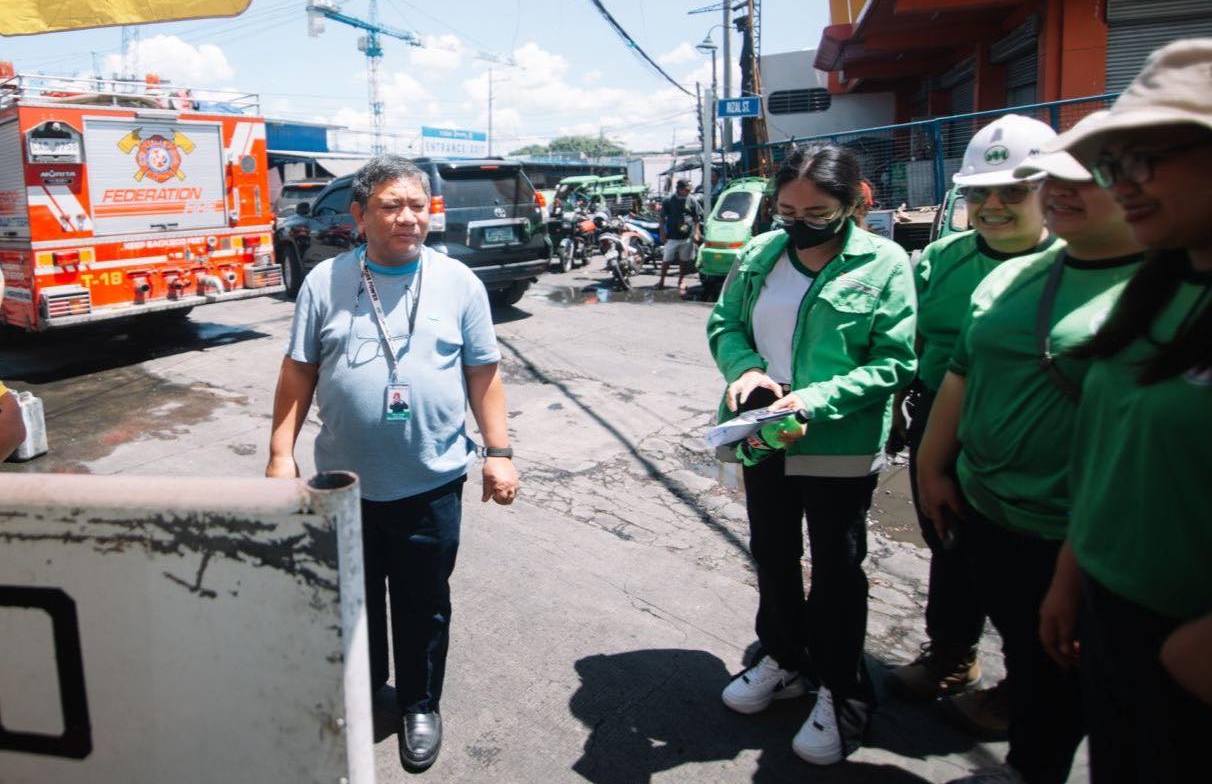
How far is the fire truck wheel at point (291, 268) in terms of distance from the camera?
12750 millimetres

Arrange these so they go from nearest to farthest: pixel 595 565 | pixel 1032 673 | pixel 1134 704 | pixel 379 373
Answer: pixel 1134 704, pixel 1032 673, pixel 379 373, pixel 595 565

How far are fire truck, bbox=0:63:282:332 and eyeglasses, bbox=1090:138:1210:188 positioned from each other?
8.99 m

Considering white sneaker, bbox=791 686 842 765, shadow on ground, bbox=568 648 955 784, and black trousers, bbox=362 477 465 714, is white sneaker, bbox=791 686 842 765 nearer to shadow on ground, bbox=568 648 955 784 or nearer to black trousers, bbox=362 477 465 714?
shadow on ground, bbox=568 648 955 784

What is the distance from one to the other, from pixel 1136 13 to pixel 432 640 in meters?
11.3

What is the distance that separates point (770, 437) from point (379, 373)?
1176mm

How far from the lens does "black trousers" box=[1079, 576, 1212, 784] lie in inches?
56.0

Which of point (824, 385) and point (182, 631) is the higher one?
point (824, 385)

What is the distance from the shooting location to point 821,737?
2.73 m

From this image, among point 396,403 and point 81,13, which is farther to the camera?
point 81,13

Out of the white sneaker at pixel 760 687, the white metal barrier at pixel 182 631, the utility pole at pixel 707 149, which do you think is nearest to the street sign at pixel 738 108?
the utility pole at pixel 707 149

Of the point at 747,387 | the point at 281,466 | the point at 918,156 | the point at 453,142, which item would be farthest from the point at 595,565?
the point at 453,142

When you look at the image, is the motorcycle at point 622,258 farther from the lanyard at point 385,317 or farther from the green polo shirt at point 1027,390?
the green polo shirt at point 1027,390

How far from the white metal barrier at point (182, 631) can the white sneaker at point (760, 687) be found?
170cm

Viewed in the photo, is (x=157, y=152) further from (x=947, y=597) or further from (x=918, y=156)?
(x=947, y=597)
